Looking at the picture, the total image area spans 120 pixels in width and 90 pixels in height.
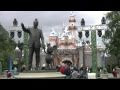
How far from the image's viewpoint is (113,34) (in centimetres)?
3662

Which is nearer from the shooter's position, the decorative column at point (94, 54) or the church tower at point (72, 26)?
the decorative column at point (94, 54)

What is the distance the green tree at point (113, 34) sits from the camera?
3584cm

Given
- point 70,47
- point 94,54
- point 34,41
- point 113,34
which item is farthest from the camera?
point 70,47

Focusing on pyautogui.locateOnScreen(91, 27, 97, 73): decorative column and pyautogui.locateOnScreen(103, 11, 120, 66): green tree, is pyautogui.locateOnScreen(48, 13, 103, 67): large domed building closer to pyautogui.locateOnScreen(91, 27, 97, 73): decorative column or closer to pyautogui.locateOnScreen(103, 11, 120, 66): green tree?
pyautogui.locateOnScreen(103, 11, 120, 66): green tree

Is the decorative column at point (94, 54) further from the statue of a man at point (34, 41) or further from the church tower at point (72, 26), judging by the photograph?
the church tower at point (72, 26)

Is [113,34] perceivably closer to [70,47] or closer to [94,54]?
[94,54]

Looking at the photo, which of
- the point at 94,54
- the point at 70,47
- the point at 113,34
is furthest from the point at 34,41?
the point at 70,47

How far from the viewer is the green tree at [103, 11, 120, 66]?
35841 mm

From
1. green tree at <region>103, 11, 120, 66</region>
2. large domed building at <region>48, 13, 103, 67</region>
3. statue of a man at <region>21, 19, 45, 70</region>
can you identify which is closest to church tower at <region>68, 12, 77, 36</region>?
large domed building at <region>48, 13, 103, 67</region>

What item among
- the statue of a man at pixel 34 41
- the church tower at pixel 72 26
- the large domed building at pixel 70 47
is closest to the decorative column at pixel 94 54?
the statue of a man at pixel 34 41

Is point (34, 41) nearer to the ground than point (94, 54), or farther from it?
farther from it
